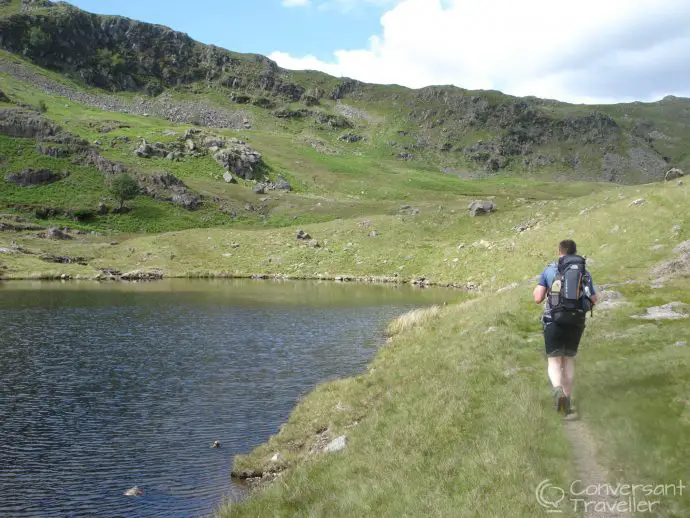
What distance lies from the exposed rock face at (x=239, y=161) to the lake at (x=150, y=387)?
114m

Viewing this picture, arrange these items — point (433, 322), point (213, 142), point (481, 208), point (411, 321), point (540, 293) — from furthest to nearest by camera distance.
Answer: point (213, 142)
point (481, 208)
point (411, 321)
point (433, 322)
point (540, 293)

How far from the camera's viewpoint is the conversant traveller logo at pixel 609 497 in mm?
9273

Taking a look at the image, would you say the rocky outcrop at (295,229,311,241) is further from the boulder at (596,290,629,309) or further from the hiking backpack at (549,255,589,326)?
the hiking backpack at (549,255,589,326)

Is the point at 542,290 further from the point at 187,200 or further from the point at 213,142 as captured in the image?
the point at 213,142

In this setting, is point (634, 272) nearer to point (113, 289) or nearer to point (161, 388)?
point (161, 388)

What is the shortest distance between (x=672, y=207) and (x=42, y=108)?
200790 mm

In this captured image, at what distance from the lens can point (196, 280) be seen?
8450cm

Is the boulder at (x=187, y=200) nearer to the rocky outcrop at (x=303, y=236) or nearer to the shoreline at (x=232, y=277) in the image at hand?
the rocky outcrop at (x=303, y=236)

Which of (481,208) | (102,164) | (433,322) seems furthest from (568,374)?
(102,164)

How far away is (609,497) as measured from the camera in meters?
9.63

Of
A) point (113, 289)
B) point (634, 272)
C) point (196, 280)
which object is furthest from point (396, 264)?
point (634, 272)

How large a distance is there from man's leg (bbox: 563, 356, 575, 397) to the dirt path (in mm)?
1022

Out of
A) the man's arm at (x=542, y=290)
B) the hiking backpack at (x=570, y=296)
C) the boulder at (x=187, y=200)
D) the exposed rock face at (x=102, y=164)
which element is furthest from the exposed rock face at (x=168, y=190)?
the hiking backpack at (x=570, y=296)

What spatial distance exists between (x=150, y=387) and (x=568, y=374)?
21.6 meters
